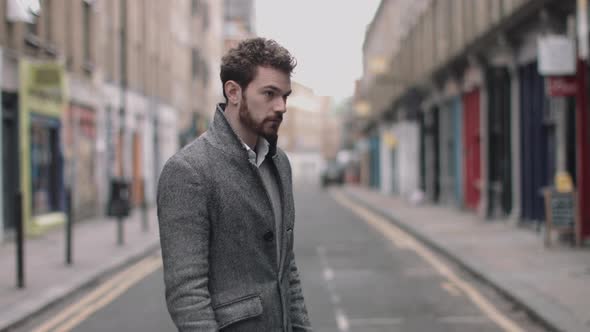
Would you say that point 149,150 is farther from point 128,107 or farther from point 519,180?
point 519,180

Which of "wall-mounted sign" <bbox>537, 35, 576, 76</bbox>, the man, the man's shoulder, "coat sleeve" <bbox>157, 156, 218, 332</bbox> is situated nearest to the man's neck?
the man

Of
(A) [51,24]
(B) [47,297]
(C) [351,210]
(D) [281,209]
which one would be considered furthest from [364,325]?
(C) [351,210]

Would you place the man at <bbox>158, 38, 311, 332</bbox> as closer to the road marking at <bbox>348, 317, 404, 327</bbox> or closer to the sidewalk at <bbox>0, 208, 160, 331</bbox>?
Answer: the road marking at <bbox>348, 317, 404, 327</bbox>

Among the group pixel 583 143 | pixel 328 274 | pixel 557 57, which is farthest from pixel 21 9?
pixel 583 143

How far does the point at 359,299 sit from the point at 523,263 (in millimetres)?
3473

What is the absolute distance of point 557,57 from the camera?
13.9m

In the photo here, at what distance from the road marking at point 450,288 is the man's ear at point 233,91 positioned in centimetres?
787

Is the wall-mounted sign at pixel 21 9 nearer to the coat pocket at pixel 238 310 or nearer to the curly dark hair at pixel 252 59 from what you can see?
the curly dark hair at pixel 252 59

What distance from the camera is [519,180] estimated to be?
19.5 m

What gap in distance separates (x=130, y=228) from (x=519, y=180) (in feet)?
30.7

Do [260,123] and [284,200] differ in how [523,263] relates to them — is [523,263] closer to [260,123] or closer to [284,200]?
[284,200]

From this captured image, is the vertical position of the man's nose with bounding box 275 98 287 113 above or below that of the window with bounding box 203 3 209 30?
below

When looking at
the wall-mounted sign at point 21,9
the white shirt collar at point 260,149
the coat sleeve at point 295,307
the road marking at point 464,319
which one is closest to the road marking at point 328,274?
the road marking at point 464,319

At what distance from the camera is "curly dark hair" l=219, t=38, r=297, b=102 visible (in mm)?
2705
